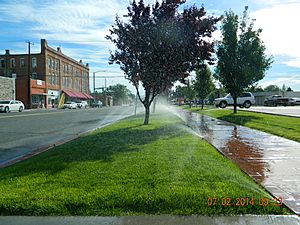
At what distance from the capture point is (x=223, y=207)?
4.68 meters

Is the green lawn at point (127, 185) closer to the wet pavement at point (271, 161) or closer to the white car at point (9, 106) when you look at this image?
the wet pavement at point (271, 161)

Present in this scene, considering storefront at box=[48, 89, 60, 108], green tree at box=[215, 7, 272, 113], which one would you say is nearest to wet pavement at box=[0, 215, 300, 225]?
green tree at box=[215, 7, 272, 113]

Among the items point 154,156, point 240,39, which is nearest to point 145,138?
point 154,156

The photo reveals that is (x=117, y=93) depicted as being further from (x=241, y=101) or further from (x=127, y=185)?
(x=127, y=185)

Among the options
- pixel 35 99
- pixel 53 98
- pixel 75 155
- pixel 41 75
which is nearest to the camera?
pixel 75 155

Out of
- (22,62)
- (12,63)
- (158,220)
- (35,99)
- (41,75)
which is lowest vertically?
(158,220)

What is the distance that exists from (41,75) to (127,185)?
66.2m

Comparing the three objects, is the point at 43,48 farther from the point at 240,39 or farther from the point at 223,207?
the point at 223,207

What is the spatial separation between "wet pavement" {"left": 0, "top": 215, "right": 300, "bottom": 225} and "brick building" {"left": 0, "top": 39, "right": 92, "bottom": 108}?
190ft

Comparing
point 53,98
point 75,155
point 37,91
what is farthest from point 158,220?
point 53,98

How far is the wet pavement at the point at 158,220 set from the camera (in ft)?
14.0

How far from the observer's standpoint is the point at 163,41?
1446 centimetres

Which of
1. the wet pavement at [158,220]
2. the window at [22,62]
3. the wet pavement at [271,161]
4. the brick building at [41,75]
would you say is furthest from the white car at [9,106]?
the wet pavement at [158,220]

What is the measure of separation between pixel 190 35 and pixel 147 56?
7.03 ft
